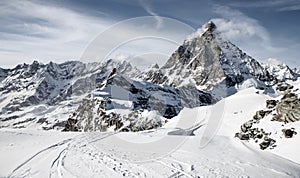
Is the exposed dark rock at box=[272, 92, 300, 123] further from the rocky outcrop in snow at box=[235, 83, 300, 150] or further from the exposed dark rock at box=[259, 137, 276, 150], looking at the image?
the exposed dark rock at box=[259, 137, 276, 150]

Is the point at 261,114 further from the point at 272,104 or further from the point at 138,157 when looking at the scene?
the point at 138,157

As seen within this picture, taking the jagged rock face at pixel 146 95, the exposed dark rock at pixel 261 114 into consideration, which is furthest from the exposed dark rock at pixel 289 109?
the jagged rock face at pixel 146 95

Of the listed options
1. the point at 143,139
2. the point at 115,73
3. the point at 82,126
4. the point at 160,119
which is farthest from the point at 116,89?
the point at 143,139

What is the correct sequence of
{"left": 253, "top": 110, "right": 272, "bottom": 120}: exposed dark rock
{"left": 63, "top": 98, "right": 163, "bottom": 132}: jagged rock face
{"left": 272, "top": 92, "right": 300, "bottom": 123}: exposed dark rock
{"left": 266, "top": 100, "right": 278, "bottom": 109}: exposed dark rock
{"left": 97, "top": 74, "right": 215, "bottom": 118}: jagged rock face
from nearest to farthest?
{"left": 272, "top": 92, "right": 300, "bottom": 123}: exposed dark rock, {"left": 253, "top": 110, "right": 272, "bottom": 120}: exposed dark rock, {"left": 266, "top": 100, "right": 278, "bottom": 109}: exposed dark rock, {"left": 63, "top": 98, "right": 163, "bottom": 132}: jagged rock face, {"left": 97, "top": 74, "right": 215, "bottom": 118}: jagged rock face

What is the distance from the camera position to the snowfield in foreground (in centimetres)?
1458

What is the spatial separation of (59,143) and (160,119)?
141ft

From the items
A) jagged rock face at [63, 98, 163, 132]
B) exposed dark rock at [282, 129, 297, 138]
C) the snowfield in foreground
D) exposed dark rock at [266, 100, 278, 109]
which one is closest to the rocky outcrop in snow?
exposed dark rock at [282, 129, 297, 138]

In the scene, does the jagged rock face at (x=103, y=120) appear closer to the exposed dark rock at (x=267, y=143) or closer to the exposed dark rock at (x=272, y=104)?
the exposed dark rock at (x=272, y=104)

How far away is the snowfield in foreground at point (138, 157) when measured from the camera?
14.6 metres

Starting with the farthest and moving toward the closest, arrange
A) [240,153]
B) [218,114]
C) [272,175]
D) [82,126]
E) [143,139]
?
1. [82,126]
2. [218,114]
3. [143,139]
4. [240,153]
5. [272,175]

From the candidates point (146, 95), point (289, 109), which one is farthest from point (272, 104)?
point (146, 95)

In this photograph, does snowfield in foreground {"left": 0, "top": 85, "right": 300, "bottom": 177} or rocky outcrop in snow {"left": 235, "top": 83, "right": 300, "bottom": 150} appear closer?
snowfield in foreground {"left": 0, "top": 85, "right": 300, "bottom": 177}

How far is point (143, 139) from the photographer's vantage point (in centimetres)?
2408

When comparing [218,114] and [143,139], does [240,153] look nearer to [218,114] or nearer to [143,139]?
[143,139]
